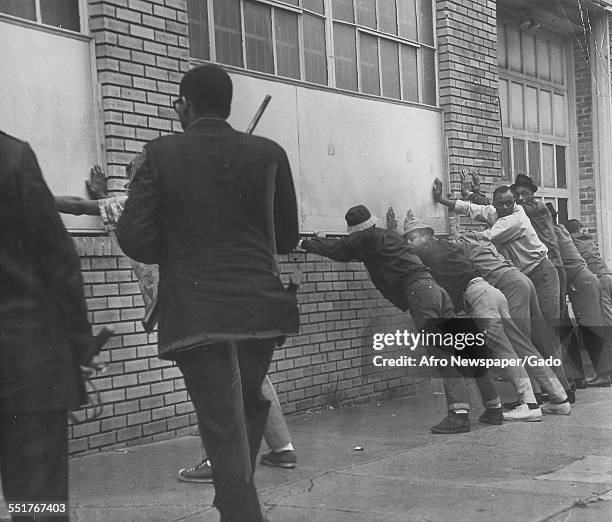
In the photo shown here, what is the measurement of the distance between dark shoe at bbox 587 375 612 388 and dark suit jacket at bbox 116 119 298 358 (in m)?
6.64

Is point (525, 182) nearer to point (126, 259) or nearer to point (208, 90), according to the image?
point (126, 259)

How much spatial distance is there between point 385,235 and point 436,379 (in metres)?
2.70

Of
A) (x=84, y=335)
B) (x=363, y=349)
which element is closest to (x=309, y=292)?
(x=363, y=349)

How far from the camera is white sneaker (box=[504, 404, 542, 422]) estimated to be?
779cm

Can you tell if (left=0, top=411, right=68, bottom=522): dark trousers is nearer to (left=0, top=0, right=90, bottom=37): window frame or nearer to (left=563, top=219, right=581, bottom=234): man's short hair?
(left=0, top=0, right=90, bottom=37): window frame

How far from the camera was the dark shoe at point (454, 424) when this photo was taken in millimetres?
7180

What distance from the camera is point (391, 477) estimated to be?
5699 millimetres

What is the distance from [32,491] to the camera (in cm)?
312

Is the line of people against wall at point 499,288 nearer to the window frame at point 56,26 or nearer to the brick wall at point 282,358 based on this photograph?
the brick wall at point 282,358

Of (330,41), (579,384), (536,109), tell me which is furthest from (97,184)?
(536,109)

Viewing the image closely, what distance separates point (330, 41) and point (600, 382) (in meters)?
4.10

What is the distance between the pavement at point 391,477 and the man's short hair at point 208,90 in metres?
1.84

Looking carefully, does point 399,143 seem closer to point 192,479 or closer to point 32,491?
point 192,479

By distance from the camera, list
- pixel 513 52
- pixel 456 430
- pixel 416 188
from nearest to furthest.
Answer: pixel 456 430, pixel 416 188, pixel 513 52
